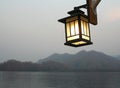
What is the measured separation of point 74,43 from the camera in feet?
13.0

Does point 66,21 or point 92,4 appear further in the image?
point 66,21

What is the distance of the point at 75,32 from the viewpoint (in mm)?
3867

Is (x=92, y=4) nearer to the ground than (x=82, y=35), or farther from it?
farther from it

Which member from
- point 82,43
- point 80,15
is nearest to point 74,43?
point 82,43

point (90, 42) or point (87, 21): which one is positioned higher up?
point (87, 21)

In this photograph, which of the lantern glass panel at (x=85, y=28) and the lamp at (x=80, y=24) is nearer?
the lamp at (x=80, y=24)

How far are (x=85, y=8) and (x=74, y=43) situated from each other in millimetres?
486

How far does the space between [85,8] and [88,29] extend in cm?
31

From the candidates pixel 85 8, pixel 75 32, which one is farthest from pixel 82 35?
pixel 85 8

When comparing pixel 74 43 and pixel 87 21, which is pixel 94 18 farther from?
pixel 74 43

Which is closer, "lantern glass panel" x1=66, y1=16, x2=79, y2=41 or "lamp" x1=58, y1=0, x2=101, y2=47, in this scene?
"lamp" x1=58, y1=0, x2=101, y2=47

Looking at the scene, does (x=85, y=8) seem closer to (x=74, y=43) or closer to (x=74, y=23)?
(x=74, y=23)

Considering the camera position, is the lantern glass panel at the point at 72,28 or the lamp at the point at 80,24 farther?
the lantern glass panel at the point at 72,28

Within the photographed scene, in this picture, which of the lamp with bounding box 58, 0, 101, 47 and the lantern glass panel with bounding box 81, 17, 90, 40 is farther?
the lantern glass panel with bounding box 81, 17, 90, 40
